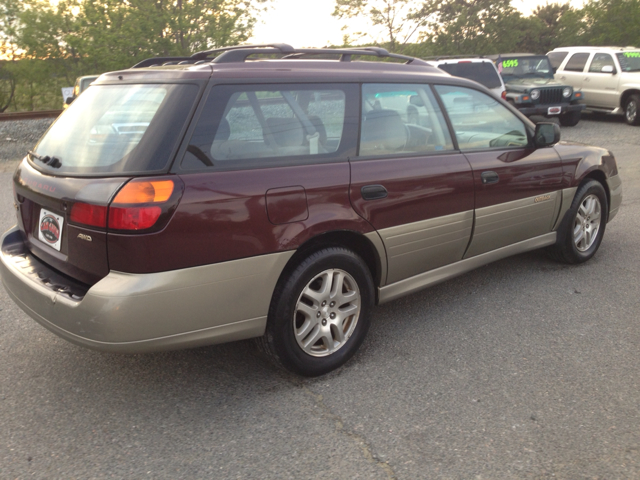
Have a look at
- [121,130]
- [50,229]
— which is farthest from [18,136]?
[121,130]

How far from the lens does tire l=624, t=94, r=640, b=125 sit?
616 inches

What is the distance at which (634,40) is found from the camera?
27641mm

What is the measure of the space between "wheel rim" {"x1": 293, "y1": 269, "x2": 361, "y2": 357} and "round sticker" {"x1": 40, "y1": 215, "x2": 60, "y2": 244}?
1255 mm

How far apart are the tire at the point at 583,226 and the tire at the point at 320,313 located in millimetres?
2239

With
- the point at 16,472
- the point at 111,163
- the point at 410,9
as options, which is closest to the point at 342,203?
the point at 111,163

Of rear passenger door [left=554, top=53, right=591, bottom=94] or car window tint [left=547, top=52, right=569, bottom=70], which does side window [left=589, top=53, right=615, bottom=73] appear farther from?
car window tint [left=547, top=52, right=569, bottom=70]

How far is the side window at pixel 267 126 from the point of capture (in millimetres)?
2848

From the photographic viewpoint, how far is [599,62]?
1644 cm

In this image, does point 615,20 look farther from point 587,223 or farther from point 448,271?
point 448,271

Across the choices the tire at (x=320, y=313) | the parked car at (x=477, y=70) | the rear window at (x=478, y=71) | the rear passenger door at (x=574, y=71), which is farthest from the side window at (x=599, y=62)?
the tire at (x=320, y=313)

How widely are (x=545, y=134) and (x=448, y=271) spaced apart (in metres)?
1.36

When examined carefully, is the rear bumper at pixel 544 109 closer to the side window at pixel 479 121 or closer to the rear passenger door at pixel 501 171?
the rear passenger door at pixel 501 171

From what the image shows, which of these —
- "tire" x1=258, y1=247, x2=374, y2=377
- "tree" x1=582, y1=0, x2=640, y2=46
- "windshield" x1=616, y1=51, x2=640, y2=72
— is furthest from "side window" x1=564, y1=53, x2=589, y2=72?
"tire" x1=258, y1=247, x2=374, y2=377

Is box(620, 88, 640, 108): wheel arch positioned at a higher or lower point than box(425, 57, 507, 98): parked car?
lower
